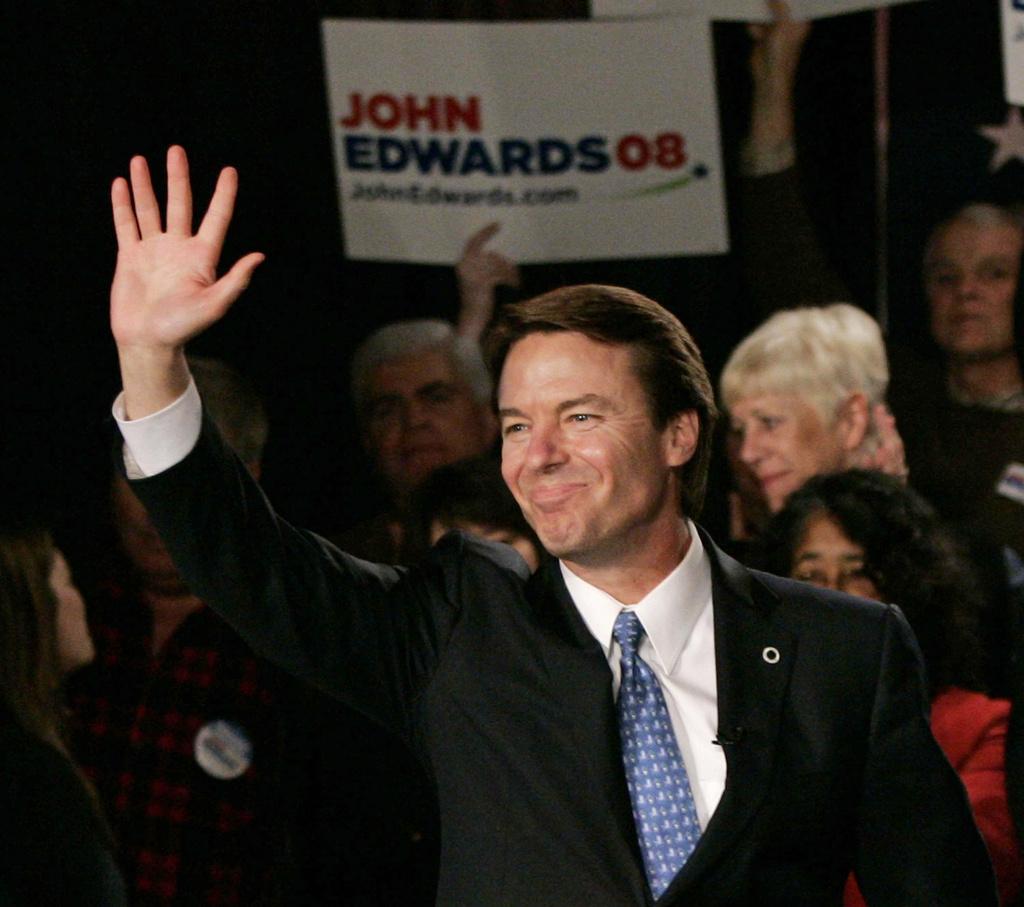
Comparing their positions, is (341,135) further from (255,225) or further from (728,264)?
(728,264)

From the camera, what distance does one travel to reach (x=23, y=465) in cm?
407

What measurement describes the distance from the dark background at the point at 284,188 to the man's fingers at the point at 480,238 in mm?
98

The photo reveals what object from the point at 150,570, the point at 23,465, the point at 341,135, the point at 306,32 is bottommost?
the point at 150,570

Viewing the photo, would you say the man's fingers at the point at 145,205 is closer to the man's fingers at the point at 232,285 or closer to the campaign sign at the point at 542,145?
the man's fingers at the point at 232,285

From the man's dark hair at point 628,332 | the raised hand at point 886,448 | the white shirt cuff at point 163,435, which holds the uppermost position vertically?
the man's dark hair at point 628,332

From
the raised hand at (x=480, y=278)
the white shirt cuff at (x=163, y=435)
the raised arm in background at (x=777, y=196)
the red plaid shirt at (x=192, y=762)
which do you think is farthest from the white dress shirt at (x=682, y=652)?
the raised arm in background at (x=777, y=196)

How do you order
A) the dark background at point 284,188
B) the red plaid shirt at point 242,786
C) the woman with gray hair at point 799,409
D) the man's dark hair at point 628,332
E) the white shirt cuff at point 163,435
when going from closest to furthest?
the white shirt cuff at point 163,435
the man's dark hair at point 628,332
the red plaid shirt at point 242,786
the dark background at point 284,188
the woman with gray hair at point 799,409

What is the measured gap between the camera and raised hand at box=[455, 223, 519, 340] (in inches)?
180

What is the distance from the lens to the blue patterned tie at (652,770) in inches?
75.9

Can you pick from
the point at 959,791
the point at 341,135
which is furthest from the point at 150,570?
the point at 959,791

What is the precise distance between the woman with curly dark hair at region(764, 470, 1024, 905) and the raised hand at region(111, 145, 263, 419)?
1.75 metres

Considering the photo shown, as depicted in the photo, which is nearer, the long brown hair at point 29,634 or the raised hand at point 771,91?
the long brown hair at point 29,634

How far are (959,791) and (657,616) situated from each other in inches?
17.2

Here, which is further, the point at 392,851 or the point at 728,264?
the point at 728,264
